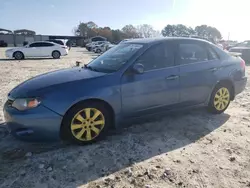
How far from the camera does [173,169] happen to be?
3.03m

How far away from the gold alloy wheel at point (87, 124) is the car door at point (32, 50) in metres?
16.8

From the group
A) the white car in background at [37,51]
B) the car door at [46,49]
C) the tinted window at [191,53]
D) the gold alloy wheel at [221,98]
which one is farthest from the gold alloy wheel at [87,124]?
the car door at [46,49]

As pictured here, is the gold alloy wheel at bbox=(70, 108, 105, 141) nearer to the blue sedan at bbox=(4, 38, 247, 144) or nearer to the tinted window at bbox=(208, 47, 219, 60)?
the blue sedan at bbox=(4, 38, 247, 144)

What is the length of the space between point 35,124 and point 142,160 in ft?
4.94

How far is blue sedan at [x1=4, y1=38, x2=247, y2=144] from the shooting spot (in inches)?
129

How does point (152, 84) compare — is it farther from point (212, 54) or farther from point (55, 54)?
point (55, 54)

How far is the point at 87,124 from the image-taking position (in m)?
3.55

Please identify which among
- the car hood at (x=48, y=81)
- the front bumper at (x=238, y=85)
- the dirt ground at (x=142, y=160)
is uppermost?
the car hood at (x=48, y=81)

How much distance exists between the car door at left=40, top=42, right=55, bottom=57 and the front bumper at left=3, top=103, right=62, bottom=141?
664 inches

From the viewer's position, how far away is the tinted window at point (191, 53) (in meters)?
4.40

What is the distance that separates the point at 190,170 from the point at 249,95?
481cm

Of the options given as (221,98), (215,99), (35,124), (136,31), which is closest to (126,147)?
(35,124)

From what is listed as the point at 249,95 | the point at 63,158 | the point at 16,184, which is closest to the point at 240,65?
the point at 249,95

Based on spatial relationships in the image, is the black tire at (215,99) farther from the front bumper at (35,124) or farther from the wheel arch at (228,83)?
the front bumper at (35,124)
